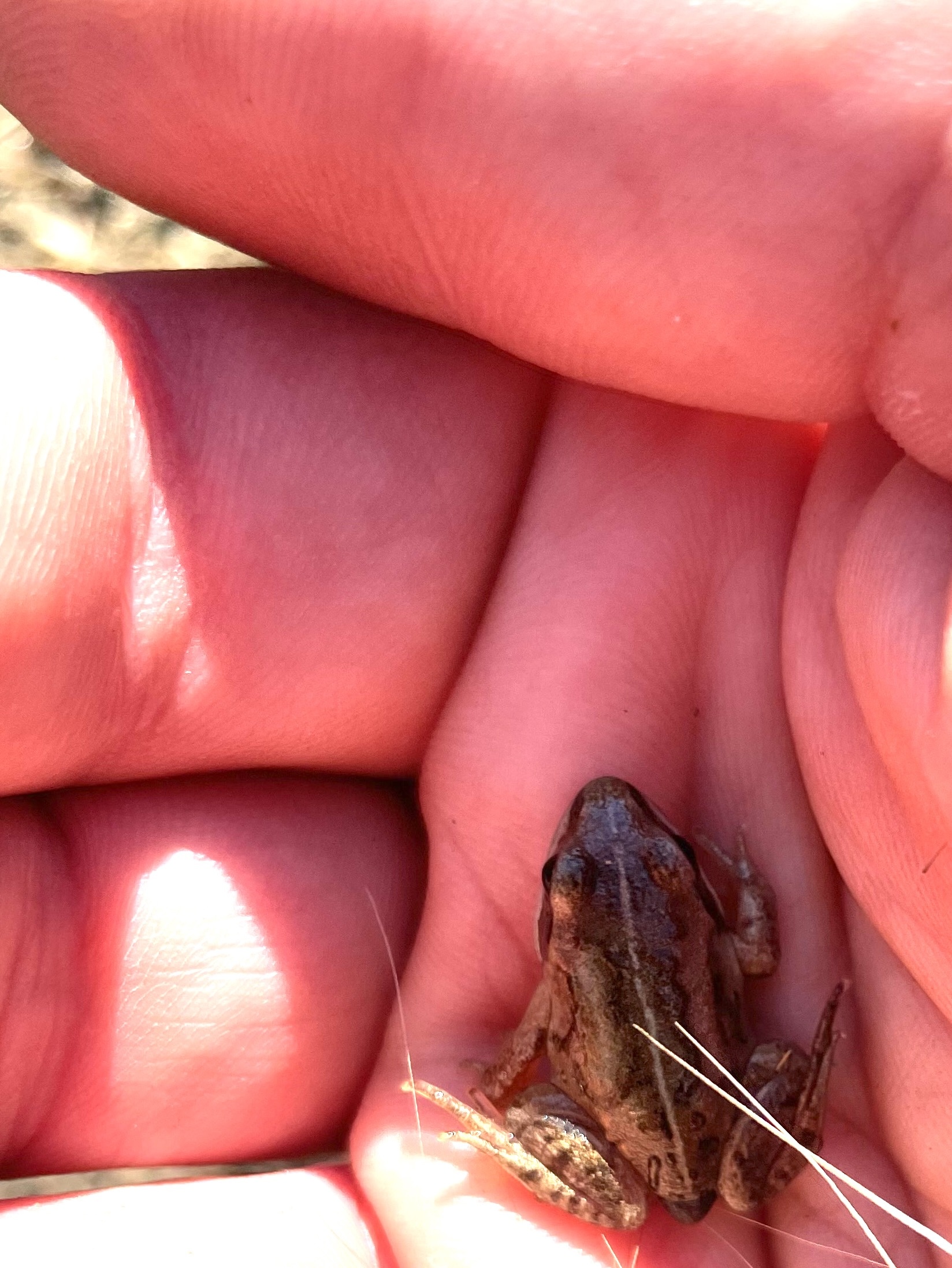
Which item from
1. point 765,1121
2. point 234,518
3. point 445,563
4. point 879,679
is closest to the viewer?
point 879,679

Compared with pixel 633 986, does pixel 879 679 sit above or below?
above

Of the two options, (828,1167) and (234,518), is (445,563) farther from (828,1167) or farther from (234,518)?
(828,1167)

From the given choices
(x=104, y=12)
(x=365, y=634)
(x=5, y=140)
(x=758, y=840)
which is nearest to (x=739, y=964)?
(x=758, y=840)

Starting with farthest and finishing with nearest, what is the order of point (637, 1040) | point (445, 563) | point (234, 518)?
point (445, 563), point (637, 1040), point (234, 518)

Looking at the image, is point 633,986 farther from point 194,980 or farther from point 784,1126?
point 194,980

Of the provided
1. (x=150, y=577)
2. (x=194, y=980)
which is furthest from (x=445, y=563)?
(x=194, y=980)

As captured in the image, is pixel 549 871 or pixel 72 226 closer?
pixel 549 871

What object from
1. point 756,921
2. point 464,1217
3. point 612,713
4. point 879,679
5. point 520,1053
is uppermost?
point 879,679

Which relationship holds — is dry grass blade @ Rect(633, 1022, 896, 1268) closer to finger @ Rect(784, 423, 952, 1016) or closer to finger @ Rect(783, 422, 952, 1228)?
finger @ Rect(783, 422, 952, 1228)
